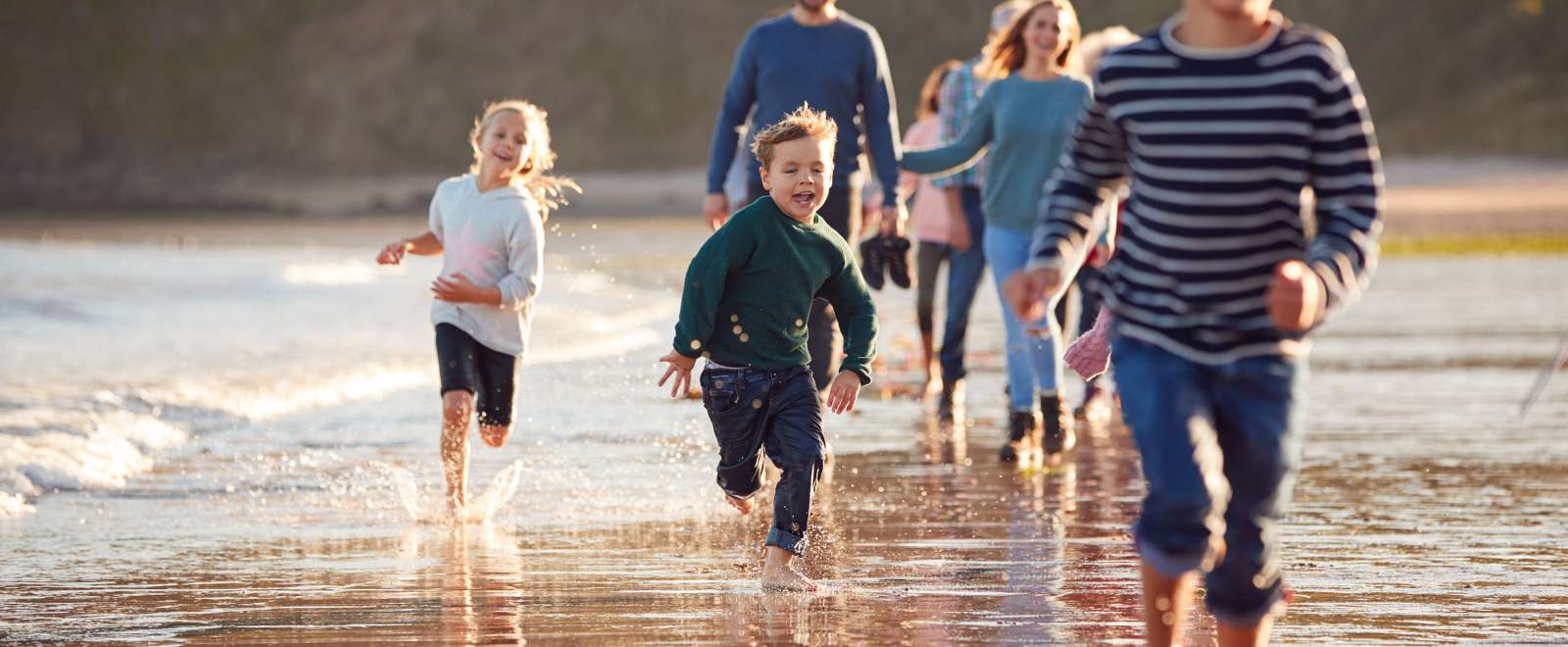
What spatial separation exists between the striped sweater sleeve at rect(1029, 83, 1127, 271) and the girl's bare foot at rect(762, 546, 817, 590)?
1630 millimetres

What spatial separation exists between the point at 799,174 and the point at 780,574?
100 centimetres

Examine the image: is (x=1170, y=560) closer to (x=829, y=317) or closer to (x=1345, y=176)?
(x=1345, y=176)

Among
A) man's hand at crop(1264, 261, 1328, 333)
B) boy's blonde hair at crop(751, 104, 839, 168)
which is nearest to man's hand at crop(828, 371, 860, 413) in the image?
boy's blonde hair at crop(751, 104, 839, 168)

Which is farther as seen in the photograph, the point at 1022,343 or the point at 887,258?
the point at 887,258

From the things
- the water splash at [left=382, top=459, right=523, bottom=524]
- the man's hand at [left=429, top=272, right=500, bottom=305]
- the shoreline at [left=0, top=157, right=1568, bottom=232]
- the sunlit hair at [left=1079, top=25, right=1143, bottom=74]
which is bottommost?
the water splash at [left=382, top=459, right=523, bottom=524]

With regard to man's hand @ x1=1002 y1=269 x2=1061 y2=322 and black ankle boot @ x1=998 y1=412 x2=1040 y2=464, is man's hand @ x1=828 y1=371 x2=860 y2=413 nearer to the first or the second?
man's hand @ x1=1002 y1=269 x2=1061 y2=322

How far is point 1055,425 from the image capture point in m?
8.52

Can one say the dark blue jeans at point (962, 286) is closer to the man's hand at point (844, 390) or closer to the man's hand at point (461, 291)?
the man's hand at point (461, 291)

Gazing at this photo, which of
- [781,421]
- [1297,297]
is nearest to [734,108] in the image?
[781,421]

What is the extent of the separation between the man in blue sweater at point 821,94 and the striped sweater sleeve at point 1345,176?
13.4ft

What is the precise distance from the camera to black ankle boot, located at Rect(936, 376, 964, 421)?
10.0 m

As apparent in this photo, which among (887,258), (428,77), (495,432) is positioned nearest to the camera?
(495,432)

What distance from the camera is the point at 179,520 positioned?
703 centimetres

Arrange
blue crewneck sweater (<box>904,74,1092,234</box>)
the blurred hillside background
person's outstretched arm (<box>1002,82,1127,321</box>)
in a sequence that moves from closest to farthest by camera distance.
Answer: person's outstretched arm (<box>1002,82,1127,321</box>)
blue crewneck sweater (<box>904,74,1092,234</box>)
the blurred hillside background
